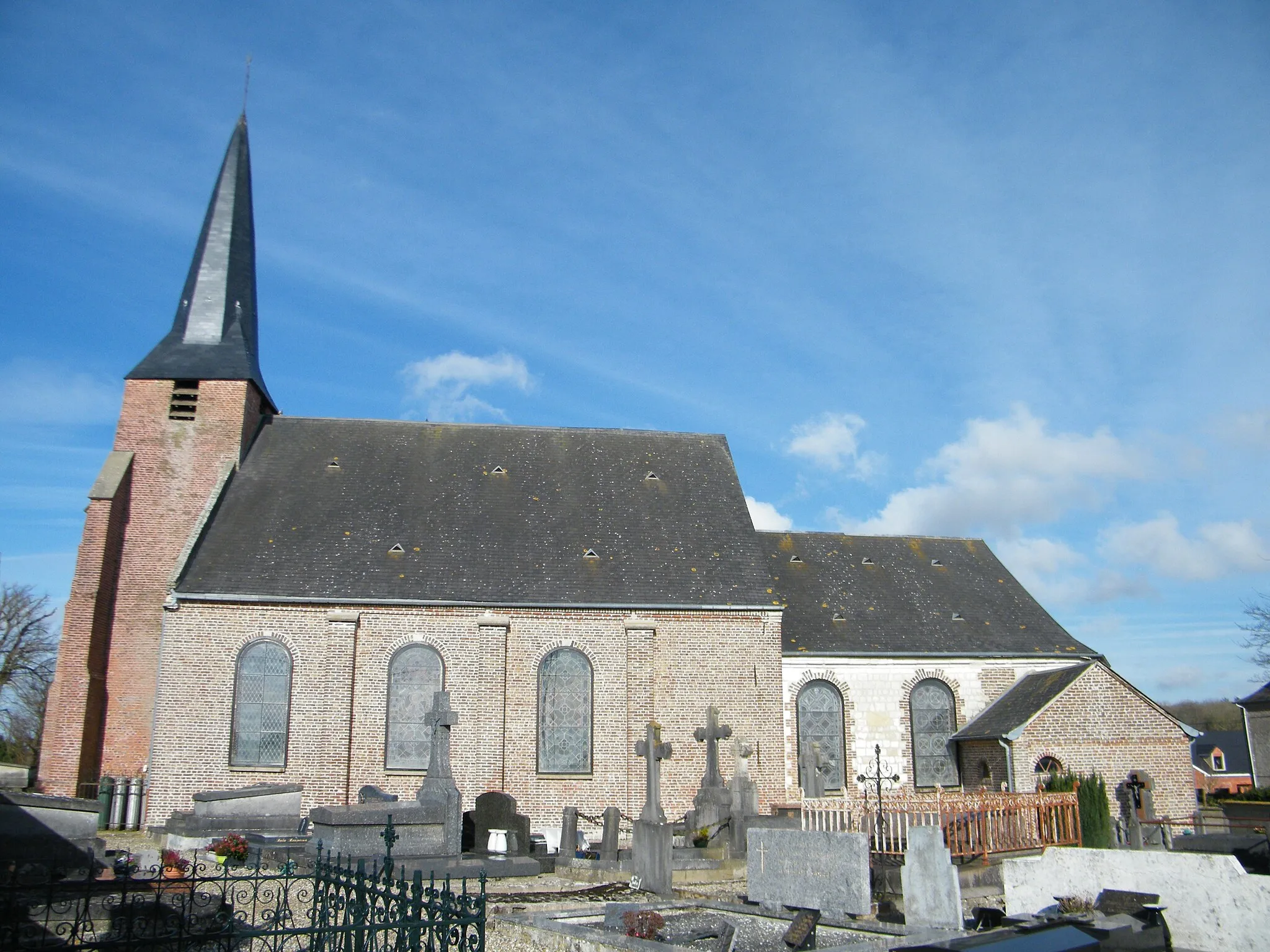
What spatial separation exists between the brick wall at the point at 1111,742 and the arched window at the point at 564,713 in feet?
27.5

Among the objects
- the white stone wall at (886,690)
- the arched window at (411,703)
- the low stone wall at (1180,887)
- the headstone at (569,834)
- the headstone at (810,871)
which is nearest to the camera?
the low stone wall at (1180,887)

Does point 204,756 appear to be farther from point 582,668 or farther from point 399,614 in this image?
point 582,668

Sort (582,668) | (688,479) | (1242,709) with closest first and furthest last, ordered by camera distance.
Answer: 1. (582,668)
2. (688,479)
3. (1242,709)

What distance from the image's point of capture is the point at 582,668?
19891mm

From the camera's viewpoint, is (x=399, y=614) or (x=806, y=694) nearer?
(x=399, y=614)

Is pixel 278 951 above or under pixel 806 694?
under

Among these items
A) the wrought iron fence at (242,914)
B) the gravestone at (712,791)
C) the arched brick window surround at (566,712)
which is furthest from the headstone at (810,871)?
the arched brick window surround at (566,712)

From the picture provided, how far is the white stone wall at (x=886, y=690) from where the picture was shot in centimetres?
2127

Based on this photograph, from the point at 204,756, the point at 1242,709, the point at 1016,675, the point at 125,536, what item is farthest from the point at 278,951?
the point at 1242,709

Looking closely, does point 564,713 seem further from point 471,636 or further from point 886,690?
point 886,690

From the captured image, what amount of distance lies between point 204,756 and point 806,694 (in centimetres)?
1208

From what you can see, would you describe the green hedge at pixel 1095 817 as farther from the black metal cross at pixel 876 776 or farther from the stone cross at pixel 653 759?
the stone cross at pixel 653 759

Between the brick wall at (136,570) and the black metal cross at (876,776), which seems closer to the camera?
the brick wall at (136,570)

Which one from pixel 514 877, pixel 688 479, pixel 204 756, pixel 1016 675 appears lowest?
pixel 514 877
